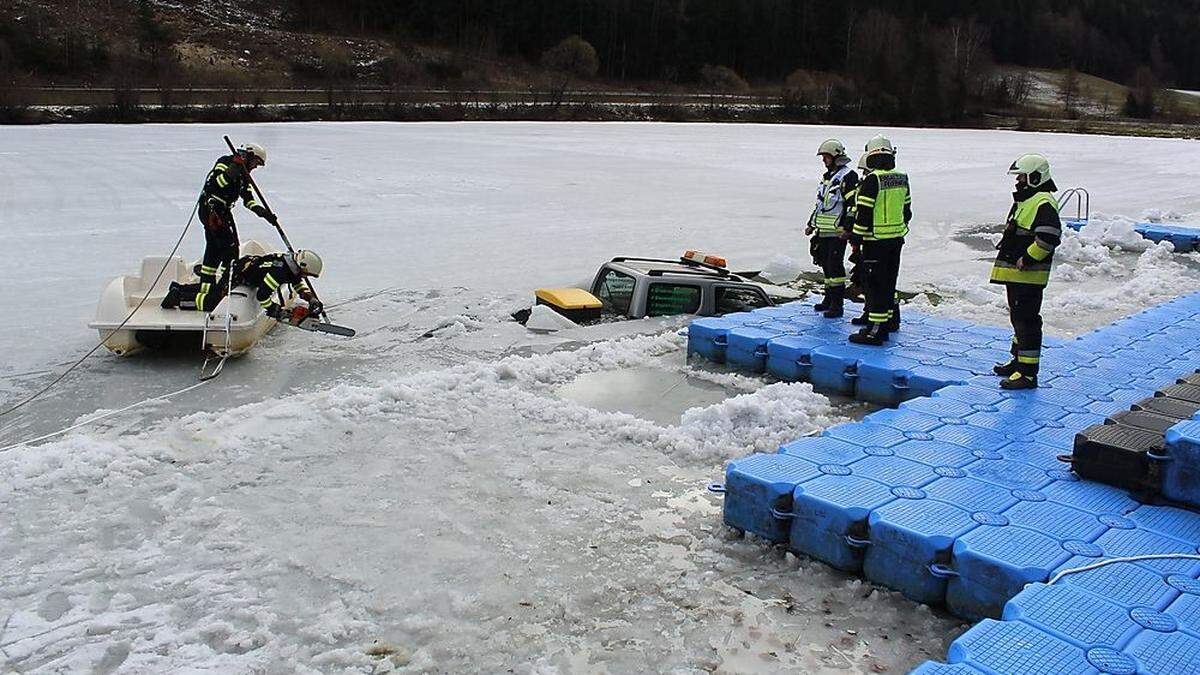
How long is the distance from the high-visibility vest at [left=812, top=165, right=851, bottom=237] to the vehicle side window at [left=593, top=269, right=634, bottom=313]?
1.89m

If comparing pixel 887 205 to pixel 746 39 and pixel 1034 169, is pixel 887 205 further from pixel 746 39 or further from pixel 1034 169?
pixel 746 39

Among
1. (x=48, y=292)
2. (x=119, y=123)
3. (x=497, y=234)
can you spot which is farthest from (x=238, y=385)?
(x=119, y=123)

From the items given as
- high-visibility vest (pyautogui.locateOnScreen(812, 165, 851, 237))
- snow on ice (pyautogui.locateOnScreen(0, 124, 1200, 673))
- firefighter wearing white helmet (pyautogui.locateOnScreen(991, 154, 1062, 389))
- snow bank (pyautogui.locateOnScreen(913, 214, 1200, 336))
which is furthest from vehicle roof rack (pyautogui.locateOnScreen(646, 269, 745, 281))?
firefighter wearing white helmet (pyautogui.locateOnScreen(991, 154, 1062, 389))

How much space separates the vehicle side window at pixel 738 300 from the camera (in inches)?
378

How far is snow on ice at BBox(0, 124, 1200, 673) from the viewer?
3719 millimetres

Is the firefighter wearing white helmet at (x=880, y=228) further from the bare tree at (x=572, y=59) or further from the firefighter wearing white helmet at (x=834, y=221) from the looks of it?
the bare tree at (x=572, y=59)

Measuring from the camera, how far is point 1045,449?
16.9ft

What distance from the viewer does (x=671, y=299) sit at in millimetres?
9461

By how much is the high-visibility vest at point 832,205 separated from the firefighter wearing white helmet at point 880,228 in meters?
0.85

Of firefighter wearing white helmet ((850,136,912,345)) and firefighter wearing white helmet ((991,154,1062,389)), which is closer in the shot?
firefighter wearing white helmet ((991,154,1062,389))

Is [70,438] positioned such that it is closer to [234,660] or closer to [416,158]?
[234,660]

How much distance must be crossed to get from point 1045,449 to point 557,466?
2514 mm

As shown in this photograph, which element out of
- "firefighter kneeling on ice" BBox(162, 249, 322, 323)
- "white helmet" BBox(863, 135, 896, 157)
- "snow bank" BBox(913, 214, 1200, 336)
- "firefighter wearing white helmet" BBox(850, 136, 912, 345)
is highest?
"white helmet" BBox(863, 135, 896, 157)

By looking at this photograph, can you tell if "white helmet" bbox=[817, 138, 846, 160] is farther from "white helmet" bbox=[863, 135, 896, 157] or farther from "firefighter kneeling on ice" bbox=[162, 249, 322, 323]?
"firefighter kneeling on ice" bbox=[162, 249, 322, 323]
